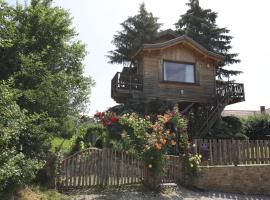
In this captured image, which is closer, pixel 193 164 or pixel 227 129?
pixel 193 164

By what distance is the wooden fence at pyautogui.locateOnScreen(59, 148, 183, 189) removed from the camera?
10086mm

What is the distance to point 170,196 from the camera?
33.3 feet

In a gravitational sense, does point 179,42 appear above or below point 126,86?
above

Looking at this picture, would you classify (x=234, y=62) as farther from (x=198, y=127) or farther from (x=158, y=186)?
(x=158, y=186)

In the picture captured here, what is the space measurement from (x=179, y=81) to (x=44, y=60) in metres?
11.6

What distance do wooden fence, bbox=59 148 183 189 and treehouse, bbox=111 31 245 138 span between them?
31.6ft

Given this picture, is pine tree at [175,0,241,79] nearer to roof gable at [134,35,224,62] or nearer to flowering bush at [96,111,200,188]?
roof gable at [134,35,224,62]

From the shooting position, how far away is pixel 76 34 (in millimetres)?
13891

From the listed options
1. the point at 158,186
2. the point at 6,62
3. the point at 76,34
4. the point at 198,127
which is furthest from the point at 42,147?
the point at 198,127

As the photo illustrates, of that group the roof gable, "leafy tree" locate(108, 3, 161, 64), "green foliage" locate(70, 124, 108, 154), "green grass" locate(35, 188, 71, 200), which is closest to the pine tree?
"leafy tree" locate(108, 3, 161, 64)

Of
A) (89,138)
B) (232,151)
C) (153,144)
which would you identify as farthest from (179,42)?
(153,144)

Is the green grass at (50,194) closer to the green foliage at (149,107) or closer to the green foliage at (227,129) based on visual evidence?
the green foliage at (149,107)

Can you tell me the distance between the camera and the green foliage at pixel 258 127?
2484cm

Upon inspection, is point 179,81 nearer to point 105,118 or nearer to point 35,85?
point 105,118
